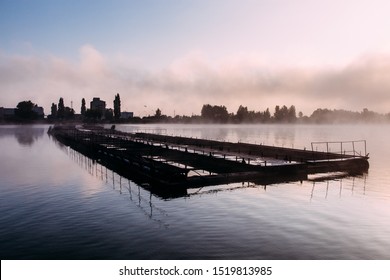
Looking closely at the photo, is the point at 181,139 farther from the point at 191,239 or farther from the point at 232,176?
the point at 191,239

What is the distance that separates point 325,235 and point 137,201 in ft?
58.2

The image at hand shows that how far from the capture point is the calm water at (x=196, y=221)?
68.9 feet

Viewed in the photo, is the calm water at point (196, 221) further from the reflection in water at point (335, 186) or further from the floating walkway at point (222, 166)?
the floating walkway at point (222, 166)

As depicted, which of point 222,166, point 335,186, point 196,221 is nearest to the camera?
point 196,221

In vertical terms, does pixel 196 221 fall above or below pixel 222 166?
below

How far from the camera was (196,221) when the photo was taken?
2689 cm

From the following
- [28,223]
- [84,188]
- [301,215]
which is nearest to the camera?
[28,223]

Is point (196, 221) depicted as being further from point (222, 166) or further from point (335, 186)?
point (222, 166)

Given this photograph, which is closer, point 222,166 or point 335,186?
point 335,186

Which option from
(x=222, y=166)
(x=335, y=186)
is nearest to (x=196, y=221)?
(x=335, y=186)

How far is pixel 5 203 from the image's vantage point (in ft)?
108
